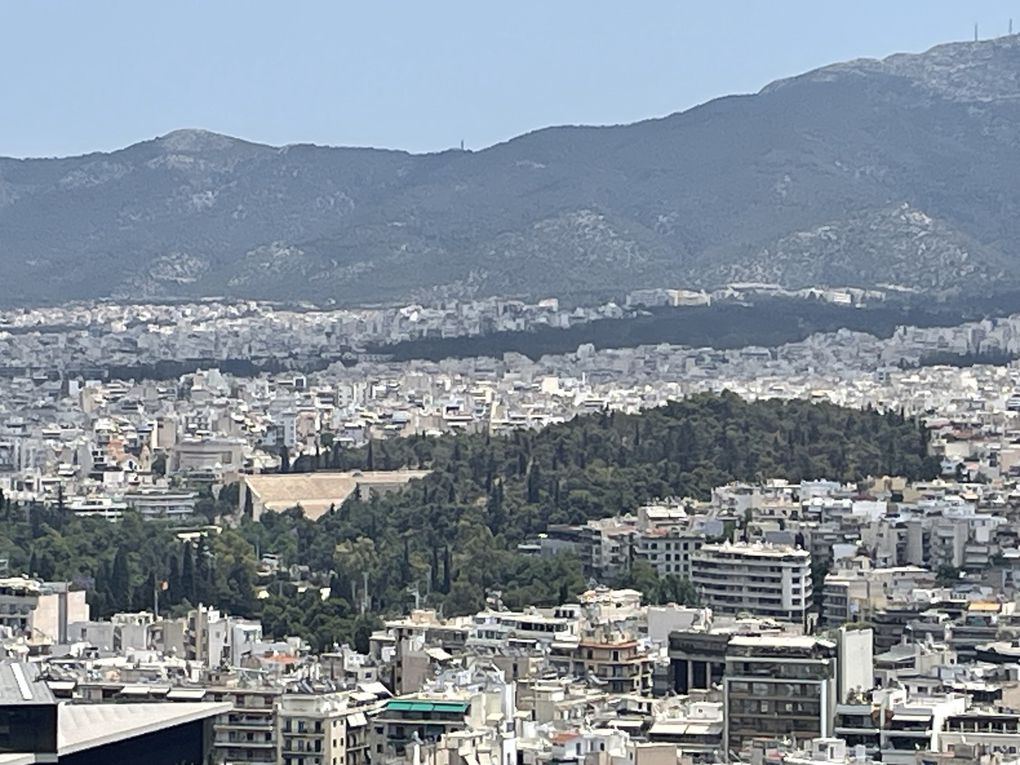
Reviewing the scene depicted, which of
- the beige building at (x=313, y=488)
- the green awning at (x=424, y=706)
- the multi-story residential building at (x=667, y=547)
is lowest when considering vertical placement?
the green awning at (x=424, y=706)

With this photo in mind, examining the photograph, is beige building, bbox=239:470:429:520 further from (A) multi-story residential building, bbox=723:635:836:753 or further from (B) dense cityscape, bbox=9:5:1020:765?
(A) multi-story residential building, bbox=723:635:836:753

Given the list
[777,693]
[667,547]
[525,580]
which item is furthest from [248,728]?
[667,547]

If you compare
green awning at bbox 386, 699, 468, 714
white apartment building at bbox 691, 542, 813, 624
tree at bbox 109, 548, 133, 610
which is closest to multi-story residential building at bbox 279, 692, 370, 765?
green awning at bbox 386, 699, 468, 714

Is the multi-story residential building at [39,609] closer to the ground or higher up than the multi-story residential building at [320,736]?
higher up

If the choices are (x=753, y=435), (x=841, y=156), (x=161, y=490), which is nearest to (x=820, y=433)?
(x=753, y=435)

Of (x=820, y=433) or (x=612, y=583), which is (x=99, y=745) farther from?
(x=820, y=433)

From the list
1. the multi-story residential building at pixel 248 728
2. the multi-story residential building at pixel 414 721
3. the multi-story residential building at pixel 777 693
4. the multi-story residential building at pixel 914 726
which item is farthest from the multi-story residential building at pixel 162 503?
the multi-story residential building at pixel 914 726

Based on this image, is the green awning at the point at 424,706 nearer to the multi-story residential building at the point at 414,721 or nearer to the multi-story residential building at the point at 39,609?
the multi-story residential building at the point at 414,721
